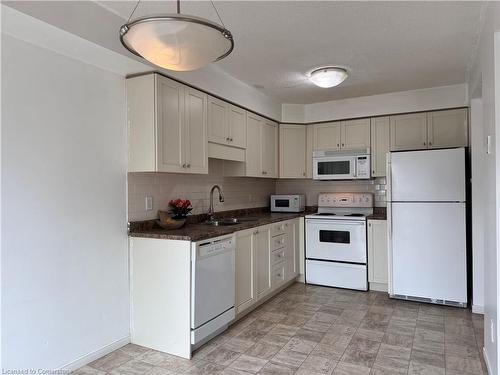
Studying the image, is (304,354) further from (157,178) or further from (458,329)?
(157,178)

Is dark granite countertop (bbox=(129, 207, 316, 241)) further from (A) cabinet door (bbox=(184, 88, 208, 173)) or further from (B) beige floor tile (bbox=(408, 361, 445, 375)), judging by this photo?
(B) beige floor tile (bbox=(408, 361, 445, 375))

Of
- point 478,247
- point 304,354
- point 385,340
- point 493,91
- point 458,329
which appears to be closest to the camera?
point 493,91

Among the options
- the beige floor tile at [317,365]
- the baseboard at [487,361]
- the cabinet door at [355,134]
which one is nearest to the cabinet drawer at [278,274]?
the beige floor tile at [317,365]

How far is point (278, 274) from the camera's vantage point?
13.1 ft

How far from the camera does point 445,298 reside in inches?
141

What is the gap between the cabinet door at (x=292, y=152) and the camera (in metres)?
4.90

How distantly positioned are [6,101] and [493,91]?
9.37 feet

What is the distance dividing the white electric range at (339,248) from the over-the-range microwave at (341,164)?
0.37 m

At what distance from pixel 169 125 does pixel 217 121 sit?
2.50 ft

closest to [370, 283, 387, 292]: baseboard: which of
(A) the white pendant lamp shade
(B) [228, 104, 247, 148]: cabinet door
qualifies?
(B) [228, 104, 247, 148]: cabinet door

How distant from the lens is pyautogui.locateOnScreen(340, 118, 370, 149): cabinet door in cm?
457

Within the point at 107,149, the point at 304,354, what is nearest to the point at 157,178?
the point at 107,149

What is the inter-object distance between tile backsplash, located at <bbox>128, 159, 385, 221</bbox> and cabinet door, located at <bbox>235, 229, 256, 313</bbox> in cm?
70

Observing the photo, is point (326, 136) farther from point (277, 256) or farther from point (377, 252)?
point (277, 256)
